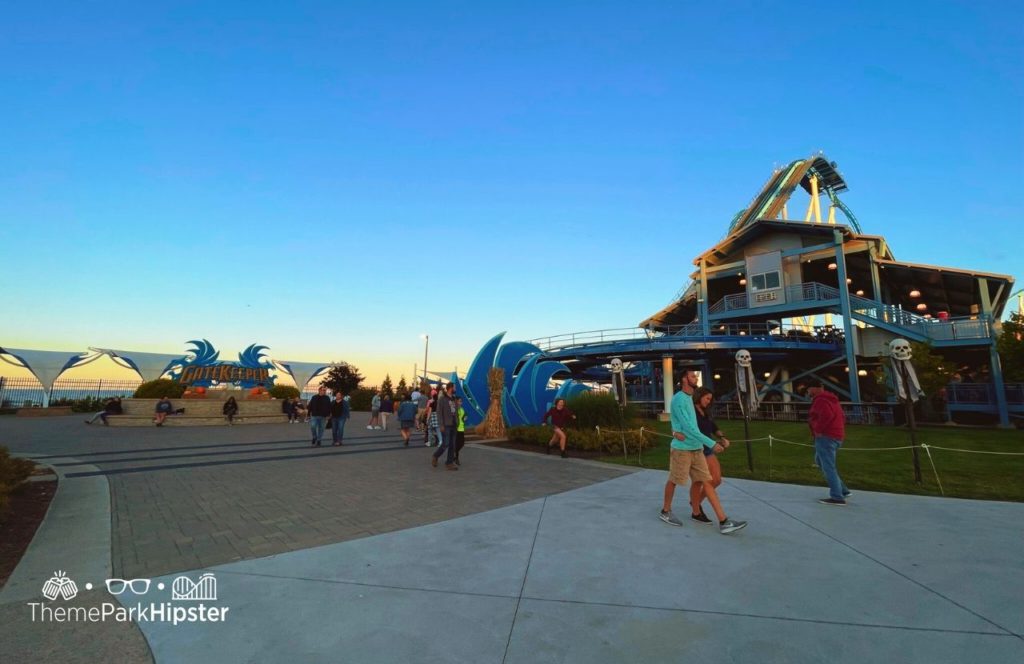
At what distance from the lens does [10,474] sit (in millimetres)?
6164

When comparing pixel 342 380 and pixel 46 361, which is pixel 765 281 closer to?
pixel 342 380

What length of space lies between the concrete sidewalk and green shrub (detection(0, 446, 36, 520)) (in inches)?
138

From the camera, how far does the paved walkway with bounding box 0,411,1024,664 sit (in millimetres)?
2766

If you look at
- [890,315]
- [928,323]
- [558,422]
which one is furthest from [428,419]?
[890,315]

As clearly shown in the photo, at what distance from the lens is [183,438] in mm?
15648

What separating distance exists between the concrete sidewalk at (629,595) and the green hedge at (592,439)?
736 cm

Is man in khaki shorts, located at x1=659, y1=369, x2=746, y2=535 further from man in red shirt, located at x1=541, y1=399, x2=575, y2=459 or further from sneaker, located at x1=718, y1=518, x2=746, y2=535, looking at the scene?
man in red shirt, located at x1=541, y1=399, x2=575, y2=459

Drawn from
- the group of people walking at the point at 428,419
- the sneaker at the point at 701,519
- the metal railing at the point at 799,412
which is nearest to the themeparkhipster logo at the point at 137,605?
the sneaker at the point at 701,519

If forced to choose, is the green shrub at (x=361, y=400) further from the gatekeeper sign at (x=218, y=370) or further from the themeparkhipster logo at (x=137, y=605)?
the themeparkhipster logo at (x=137, y=605)

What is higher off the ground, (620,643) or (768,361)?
(768,361)

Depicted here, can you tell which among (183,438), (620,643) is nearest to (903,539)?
(620,643)

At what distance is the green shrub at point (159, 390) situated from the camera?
23.4 meters

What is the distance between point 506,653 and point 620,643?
0.74 meters

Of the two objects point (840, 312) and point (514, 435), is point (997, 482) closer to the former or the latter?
point (514, 435)
